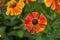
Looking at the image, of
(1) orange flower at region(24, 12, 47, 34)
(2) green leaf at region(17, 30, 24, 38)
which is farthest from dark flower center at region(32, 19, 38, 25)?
(2) green leaf at region(17, 30, 24, 38)

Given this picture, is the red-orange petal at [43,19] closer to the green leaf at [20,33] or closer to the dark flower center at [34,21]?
the dark flower center at [34,21]

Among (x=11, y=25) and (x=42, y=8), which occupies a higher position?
(x=42, y=8)

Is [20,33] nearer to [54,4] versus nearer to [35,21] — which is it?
[35,21]

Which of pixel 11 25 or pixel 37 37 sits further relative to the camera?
pixel 11 25

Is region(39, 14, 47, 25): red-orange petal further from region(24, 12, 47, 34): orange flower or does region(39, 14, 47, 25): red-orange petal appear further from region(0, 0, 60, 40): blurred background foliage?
region(0, 0, 60, 40): blurred background foliage

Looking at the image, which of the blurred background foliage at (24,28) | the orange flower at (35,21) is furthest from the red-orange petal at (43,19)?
the blurred background foliage at (24,28)

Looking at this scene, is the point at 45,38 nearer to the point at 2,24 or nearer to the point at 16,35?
the point at 16,35

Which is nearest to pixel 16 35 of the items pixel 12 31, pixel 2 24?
pixel 12 31
